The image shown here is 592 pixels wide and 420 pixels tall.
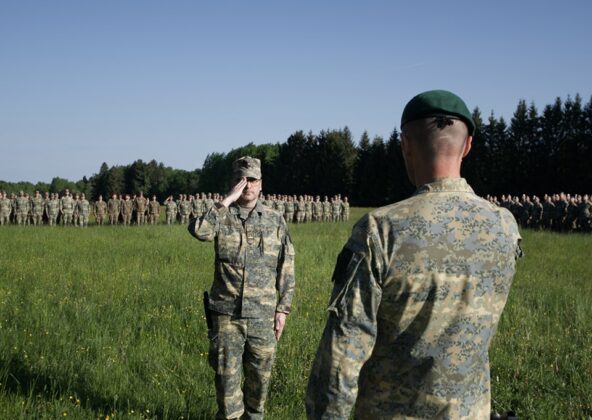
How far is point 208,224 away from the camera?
4.17m

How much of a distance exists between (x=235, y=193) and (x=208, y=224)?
0.34 meters

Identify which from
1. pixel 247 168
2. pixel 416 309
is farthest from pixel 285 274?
pixel 416 309

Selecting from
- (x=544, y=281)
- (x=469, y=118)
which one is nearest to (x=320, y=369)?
(x=469, y=118)

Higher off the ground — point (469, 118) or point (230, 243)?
point (469, 118)

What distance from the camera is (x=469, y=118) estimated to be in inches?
74.4

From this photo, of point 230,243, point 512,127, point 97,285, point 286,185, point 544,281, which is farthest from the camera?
point 286,185

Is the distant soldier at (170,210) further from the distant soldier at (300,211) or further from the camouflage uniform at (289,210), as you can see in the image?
the distant soldier at (300,211)

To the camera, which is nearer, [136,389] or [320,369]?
[320,369]

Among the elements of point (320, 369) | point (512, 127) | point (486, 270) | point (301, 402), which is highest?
point (512, 127)

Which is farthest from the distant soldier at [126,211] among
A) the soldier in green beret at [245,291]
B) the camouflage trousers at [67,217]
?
the soldier in green beret at [245,291]

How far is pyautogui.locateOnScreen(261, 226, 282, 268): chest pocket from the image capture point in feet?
14.0

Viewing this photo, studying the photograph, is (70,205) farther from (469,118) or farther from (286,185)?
(286,185)

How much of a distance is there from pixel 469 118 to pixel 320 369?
1.04 m

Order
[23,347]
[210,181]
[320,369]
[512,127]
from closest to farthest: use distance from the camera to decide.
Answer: [320,369], [23,347], [512,127], [210,181]
